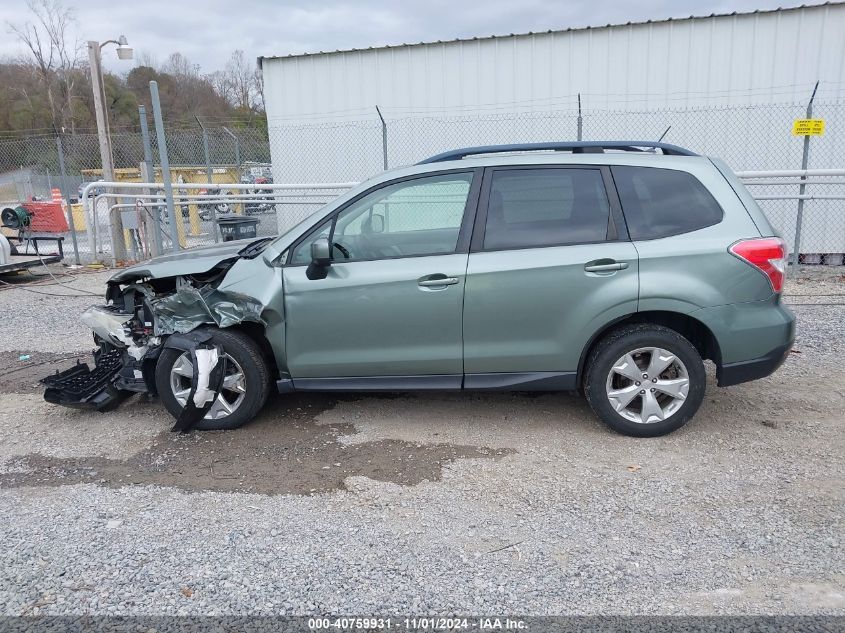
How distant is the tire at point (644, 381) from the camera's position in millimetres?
4023

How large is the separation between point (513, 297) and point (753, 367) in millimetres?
1554

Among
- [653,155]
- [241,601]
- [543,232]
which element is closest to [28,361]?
[241,601]

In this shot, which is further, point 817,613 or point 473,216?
point 473,216

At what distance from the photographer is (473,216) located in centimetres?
418

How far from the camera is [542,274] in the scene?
13.1ft

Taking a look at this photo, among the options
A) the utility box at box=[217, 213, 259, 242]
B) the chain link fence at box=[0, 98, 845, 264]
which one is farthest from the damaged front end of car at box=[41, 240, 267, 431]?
the utility box at box=[217, 213, 259, 242]

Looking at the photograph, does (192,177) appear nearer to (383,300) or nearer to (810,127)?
(810,127)

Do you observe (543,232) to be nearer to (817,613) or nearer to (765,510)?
(765,510)

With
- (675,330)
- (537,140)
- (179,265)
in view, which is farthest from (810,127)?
(179,265)

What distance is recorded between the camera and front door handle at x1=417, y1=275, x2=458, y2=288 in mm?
4066

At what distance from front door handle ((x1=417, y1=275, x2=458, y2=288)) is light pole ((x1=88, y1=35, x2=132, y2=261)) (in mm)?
8610

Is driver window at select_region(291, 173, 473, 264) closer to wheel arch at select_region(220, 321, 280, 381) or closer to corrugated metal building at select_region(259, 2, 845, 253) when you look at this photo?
wheel arch at select_region(220, 321, 280, 381)

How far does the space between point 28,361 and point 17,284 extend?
473 cm

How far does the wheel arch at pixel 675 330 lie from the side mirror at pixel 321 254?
1.72m
